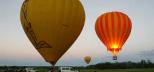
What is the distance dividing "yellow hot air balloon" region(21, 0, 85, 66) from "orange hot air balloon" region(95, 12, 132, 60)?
6.23 meters

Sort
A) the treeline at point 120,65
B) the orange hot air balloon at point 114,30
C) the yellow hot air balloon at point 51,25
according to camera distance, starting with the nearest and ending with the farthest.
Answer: the yellow hot air balloon at point 51,25, the orange hot air balloon at point 114,30, the treeline at point 120,65

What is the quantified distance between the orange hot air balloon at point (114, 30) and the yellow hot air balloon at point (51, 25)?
6233mm

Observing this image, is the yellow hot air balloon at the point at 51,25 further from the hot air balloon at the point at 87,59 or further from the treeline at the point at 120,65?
the treeline at the point at 120,65

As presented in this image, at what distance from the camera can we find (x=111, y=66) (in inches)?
3760

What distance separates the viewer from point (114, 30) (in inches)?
814

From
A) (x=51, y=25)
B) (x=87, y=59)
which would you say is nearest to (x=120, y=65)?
(x=87, y=59)

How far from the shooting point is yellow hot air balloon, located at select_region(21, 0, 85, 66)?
14320 millimetres

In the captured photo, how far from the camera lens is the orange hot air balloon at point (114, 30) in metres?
20.5

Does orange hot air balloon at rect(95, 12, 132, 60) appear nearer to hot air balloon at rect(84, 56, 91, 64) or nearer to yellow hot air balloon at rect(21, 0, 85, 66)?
yellow hot air balloon at rect(21, 0, 85, 66)

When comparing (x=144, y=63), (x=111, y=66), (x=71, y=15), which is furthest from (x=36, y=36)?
(x=144, y=63)

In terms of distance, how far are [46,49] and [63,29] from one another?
107 cm

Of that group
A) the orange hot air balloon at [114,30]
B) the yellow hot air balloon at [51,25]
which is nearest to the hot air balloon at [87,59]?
the orange hot air balloon at [114,30]

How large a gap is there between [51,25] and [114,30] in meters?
7.14

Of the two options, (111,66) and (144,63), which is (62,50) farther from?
(144,63)
